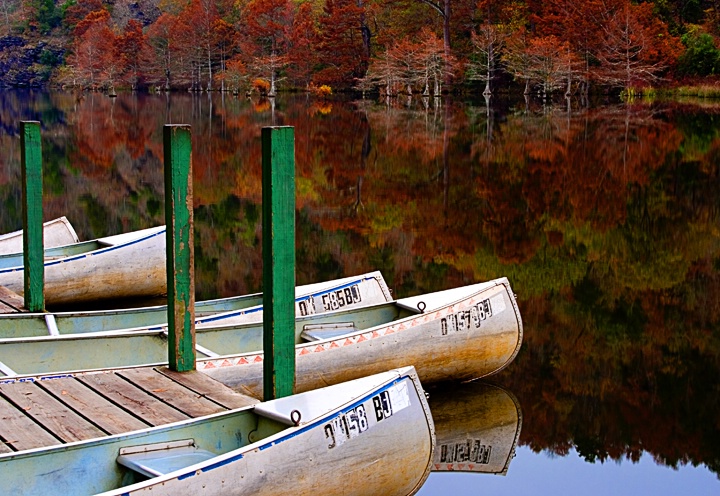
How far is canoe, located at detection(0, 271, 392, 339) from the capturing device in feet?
23.7

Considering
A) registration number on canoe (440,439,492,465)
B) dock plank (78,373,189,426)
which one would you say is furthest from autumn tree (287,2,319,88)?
dock plank (78,373,189,426)

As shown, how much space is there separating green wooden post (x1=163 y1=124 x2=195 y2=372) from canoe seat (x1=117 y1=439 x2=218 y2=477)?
1.10m

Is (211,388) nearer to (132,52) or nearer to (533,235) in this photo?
(533,235)

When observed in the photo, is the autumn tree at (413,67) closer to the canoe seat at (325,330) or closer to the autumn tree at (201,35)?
the autumn tree at (201,35)

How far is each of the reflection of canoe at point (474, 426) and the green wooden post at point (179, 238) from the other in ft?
5.83

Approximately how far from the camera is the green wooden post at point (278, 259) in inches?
219

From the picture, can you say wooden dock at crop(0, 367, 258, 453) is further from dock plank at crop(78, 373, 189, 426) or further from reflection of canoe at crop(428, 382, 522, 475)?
reflection of canoe at crop(428, 382, 522, 475)

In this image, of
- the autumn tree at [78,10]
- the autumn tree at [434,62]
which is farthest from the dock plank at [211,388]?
the autumn tree at [78,10]

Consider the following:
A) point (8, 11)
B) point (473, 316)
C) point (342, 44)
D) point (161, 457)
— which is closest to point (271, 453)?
point (161, 457)

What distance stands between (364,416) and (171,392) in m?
1.17

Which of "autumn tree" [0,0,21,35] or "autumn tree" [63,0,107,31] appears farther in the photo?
"autumn tree" [0,0,21,35]

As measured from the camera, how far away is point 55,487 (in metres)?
4.73

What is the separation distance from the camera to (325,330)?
24.5 ft

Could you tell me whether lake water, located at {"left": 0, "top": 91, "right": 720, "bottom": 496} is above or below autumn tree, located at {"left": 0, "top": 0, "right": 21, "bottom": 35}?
below
